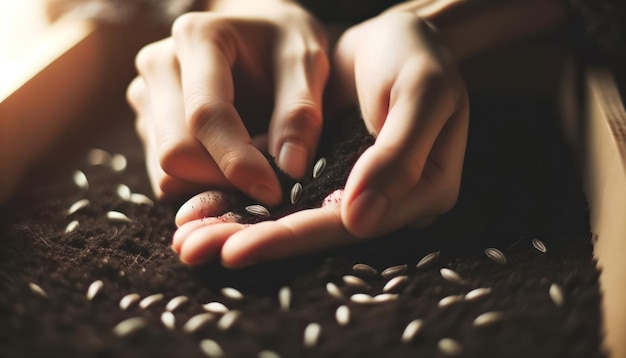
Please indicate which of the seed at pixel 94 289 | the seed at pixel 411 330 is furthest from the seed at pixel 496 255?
the seed at pixel 94 289

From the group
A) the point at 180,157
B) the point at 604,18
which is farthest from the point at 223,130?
the point at 604,18

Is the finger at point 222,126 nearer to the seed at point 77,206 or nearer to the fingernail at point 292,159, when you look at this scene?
the fingernail at point 292,159

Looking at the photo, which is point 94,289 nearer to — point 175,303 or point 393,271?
point 175,303

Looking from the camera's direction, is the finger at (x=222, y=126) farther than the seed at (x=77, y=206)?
No

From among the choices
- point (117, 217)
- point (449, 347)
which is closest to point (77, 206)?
point (117, 217)

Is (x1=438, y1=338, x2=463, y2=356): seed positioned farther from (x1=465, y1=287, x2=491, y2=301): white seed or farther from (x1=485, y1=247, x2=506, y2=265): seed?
(x1=485, y1=247, x2=506, y2=265): seed

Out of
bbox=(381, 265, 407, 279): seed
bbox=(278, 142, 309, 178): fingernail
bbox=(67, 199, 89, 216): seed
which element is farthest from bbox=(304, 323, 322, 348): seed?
bbox=(67, 199, 89, 216): seed
